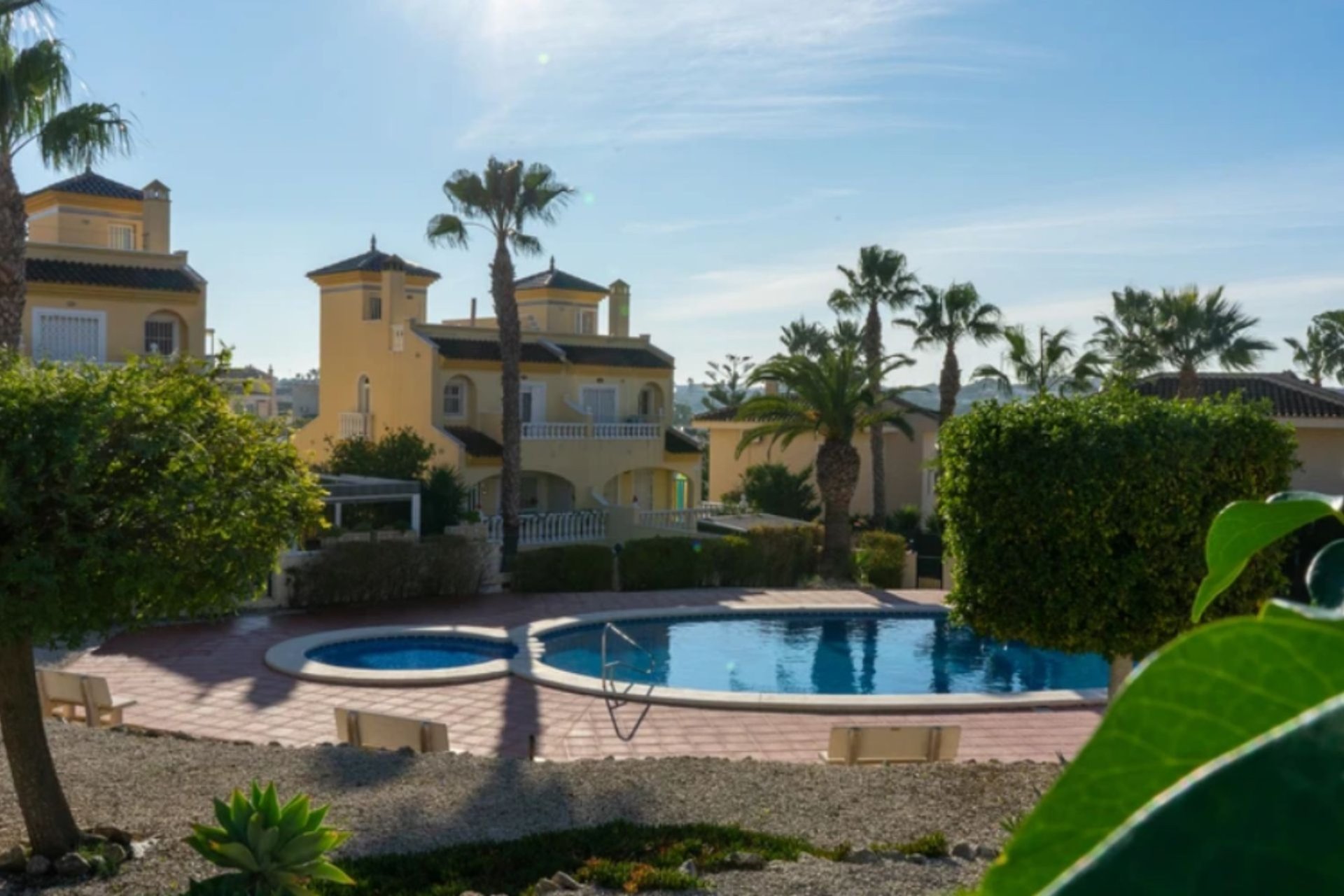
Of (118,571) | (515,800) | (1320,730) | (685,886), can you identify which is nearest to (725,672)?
(515,800)

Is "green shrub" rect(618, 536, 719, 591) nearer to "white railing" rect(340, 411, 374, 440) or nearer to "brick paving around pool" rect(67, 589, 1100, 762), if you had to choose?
"brick paving around pool" rect(67, 589, 1100, 762)

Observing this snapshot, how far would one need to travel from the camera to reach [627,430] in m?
36.2

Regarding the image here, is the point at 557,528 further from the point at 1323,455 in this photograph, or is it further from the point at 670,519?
the point at 1323,455

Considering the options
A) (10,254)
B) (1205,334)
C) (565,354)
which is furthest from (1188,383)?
(10,254)

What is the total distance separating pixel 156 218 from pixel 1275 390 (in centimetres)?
2881

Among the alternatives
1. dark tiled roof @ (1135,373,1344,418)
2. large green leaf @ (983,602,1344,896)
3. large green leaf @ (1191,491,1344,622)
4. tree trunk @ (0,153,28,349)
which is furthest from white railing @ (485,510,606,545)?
large green leaf @ (983,602,1344,896)

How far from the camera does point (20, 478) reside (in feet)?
24.0

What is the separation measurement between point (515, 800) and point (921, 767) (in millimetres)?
3933

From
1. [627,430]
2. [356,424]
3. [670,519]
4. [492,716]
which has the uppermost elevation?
[356,424]

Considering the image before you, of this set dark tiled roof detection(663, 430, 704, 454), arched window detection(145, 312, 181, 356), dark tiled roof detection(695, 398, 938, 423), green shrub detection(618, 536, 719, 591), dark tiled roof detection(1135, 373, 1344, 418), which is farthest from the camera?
dark tiled roof detection(695, 398, 938, 423)

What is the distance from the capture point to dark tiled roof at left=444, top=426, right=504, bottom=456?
32.6 meters

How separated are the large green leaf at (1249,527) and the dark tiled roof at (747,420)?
114ft

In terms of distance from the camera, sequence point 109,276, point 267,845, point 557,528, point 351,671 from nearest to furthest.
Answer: point 267,845 < point 351,671 < point 109,276 < point 557,528

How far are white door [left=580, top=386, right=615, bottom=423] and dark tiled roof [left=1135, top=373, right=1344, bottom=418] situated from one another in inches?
588
